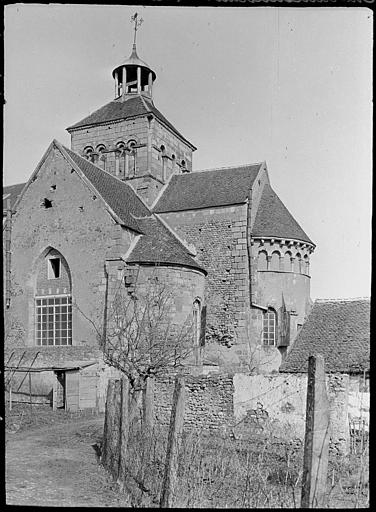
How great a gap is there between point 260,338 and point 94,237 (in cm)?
988

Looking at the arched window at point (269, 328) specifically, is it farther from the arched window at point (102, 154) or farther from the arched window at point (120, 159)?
the arched window at point (102, 154)

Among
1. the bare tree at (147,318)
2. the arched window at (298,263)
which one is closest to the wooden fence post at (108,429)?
the bare tree at (147,318)

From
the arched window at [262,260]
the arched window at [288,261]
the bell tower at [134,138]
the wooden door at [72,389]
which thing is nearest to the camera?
the wooden door at [72,389]

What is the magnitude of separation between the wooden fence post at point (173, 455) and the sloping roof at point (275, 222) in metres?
19.3

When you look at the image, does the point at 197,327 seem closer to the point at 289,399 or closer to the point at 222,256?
the point at 222,256

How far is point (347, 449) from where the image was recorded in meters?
12.1

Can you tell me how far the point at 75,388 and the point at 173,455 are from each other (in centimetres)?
1402

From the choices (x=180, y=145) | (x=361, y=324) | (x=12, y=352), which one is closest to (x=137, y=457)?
(x=361, y=324)

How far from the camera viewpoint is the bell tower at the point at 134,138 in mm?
31797

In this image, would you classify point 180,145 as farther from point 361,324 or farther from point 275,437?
point 275,437

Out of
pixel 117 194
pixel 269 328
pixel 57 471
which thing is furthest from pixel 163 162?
pixel 57 471

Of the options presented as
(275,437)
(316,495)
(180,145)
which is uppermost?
(180,145)

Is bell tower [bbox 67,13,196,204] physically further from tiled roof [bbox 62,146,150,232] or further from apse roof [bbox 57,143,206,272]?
apse roof [bbox 57,143,206,272]

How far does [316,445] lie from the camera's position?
16.5 feet
